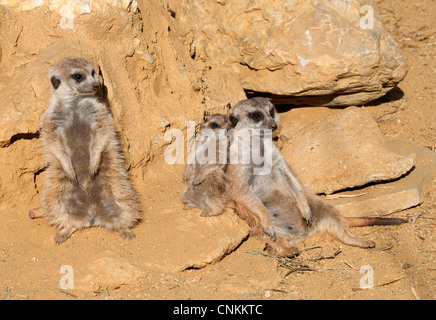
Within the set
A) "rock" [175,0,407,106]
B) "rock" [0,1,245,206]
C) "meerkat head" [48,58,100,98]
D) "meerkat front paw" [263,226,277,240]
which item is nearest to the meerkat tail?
"meerkat front paw" [263,226,277,240]

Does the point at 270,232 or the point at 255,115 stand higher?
the point at 255,115

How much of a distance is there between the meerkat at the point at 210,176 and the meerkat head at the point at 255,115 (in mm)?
114

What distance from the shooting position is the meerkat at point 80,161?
122 inches

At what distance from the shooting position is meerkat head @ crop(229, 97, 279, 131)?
11.1 ft

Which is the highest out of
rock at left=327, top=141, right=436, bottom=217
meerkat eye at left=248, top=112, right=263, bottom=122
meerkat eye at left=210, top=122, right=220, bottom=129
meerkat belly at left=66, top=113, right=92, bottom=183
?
meerkat eye at left=210, top=122, right=220, bottom=129

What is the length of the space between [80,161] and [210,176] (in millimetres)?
846

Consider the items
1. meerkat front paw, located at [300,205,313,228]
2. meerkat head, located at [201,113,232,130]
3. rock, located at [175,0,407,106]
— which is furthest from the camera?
rock, located at [175,0,407,106]

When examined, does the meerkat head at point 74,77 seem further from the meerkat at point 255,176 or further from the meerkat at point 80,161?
the meerkat at point 255,176

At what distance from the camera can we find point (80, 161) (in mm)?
3201

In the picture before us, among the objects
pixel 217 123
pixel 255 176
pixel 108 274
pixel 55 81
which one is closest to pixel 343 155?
pixel 255 176

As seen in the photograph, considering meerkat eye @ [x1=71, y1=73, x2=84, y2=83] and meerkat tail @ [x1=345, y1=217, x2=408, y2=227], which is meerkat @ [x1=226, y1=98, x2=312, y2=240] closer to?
meerkat tail @ [x1=345, y1=217, x2=408, y2=227]

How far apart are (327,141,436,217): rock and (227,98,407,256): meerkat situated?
0.44 ft

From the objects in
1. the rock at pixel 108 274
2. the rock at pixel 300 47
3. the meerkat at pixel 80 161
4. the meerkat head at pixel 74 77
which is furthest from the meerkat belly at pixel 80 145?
the rock at pixel 300 47

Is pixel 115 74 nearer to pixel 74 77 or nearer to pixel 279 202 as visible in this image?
pixel 74 77
